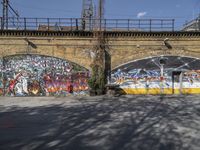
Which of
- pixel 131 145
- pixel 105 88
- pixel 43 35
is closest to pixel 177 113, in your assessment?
pixel 131 145

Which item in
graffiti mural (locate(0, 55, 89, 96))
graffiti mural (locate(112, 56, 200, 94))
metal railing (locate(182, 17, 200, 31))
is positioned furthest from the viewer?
metal railing (locate(182, 17, 200, 31))

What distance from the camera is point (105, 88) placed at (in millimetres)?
26094

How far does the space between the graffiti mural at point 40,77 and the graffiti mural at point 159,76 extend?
10.6 feet

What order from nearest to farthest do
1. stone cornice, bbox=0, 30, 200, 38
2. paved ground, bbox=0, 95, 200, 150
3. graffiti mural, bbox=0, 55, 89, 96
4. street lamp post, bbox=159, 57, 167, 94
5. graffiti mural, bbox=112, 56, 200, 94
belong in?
paved ground, bbox=0, 95, 200, 150, stone cornice, bbox=0, 30, 200, 38, graffiti mural, bbox=0, 55, 89, 96, graffiti mural, bbox=112, 56, 200, 94, street lamp post, bbox=159, 57, 167, 94

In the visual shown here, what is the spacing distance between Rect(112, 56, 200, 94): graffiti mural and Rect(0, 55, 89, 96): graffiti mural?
3.24 metres

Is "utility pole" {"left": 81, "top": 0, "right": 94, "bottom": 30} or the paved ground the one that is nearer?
the paved ground

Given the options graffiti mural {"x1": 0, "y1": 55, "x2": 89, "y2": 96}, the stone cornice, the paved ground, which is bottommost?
the paved ground

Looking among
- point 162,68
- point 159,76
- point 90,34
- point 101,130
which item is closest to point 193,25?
point 162,68

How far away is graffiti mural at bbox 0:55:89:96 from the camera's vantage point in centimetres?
2641

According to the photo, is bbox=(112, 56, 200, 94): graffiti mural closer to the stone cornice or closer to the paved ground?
the stone cornice

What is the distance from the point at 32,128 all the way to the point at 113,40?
16.0m

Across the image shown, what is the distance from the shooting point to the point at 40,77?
87.5ft

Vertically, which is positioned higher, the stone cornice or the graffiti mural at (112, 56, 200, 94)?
the stone cornice

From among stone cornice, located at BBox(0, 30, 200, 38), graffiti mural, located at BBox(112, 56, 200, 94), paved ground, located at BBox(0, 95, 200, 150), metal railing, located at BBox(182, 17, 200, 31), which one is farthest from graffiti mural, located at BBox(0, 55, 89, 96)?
metal railing, located at BBox(182, 17, 200, 31)
